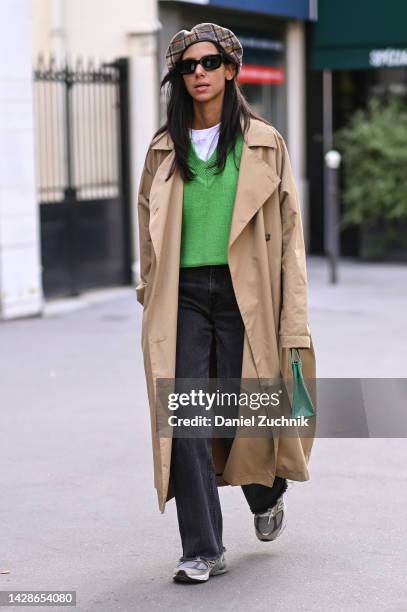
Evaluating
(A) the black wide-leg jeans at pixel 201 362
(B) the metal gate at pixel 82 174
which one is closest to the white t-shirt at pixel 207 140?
(A) the black wide-leg jeans at pixel 201 362

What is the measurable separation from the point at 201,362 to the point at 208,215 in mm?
515

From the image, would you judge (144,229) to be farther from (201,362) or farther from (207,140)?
(201,362)

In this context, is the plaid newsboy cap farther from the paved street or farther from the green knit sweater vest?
the paved street

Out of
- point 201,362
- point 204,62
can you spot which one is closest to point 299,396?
point 201,362

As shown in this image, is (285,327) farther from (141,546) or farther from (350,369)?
(350,369)

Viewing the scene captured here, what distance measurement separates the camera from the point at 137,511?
5.65m

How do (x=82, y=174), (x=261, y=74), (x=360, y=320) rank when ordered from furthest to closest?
→ (x=261, y=74)
(x=82, y=174)
(x=360, y=320)

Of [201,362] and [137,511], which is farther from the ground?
[201,362]

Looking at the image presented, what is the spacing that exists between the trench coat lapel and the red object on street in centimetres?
1082

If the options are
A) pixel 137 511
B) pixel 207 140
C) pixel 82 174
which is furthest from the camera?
pixel 82 174

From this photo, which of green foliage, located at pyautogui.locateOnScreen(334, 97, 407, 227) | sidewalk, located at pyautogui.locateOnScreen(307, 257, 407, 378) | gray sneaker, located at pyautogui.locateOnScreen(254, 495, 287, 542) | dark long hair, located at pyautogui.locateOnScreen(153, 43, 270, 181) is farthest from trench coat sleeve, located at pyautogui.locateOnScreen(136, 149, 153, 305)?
green foliage, located at pyautogui.locateOnScreen(334, 97, 407, 227)

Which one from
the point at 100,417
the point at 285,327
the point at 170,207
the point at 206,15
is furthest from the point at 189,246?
the point at 206,15

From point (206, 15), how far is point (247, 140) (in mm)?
10778

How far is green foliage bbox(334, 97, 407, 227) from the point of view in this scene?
612 inches
